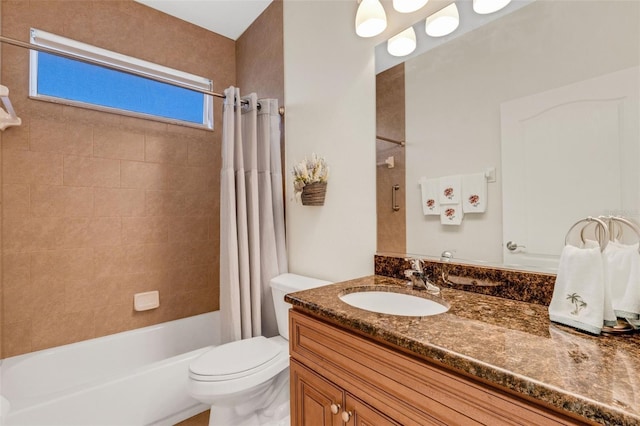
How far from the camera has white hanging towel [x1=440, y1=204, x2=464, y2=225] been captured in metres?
1.17

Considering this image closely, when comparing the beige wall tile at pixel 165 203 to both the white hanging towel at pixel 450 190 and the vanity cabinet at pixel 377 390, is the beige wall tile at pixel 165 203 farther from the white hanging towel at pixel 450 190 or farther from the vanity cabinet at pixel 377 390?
the white hanging towel at pixel 450 190

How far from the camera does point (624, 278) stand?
72cm

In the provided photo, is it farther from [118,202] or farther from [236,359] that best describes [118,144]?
[236,359]

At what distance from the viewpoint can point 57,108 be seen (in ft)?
6.29

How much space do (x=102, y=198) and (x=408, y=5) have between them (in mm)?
2239

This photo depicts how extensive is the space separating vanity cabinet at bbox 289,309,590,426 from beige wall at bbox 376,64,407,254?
605mm

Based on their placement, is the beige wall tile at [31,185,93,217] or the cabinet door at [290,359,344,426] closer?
the cabinet door at [290,359,344,426]

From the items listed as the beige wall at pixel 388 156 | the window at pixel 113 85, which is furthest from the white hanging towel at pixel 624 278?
the window at pixel 113 85

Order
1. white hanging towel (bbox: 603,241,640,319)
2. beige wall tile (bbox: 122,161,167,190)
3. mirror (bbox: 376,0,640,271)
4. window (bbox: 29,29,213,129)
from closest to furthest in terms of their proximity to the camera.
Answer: white hanging towel (bbox: 603,241,640,319) → mirror (bbox: 376,0,640,271) → window (bbox: 29,29,213,129) → beige wall tile (bbox: 122,161,167,190)

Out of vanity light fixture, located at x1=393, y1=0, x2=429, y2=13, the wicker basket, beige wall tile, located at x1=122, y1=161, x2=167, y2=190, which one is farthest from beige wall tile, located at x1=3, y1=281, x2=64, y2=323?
vanity light fixture, located at x1=393, y1=0, x2=429, y2=13

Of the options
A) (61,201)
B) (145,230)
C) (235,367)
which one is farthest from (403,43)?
(61,201)

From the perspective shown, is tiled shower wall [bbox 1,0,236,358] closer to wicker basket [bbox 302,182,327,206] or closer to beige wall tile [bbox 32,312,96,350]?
beige wall tile [bbox 32,312,96,350]

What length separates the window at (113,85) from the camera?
6.19 feet

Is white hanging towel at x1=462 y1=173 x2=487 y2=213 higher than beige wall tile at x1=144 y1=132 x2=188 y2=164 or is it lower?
lower
